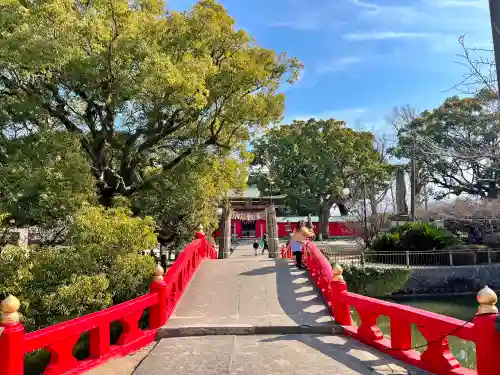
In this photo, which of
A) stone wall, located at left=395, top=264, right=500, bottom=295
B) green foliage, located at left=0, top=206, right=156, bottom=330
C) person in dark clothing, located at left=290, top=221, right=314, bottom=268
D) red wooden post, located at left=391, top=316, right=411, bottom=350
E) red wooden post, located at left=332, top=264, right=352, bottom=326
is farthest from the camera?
stone wall, located at left=395, top=264, right=500, bottom=295

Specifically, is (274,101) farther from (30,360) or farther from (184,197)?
(30,360)

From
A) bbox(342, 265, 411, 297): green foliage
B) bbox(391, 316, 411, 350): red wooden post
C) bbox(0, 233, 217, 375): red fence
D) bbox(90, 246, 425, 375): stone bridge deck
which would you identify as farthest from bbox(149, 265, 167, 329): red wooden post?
bbox(342, 265, 411, 297): green foliage

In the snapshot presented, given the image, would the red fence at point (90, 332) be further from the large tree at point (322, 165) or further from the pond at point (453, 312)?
the large tree at point (322, 165)

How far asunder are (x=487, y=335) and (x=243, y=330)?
12.2 ft

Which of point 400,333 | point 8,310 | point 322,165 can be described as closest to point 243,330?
point 400,333

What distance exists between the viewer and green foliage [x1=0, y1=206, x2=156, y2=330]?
7766 mm

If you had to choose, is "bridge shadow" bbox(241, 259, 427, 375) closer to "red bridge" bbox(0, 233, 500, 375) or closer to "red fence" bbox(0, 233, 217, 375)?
"red bridge" bbox(0, 233, 500, 375)

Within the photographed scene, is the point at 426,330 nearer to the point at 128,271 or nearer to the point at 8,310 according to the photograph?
the point at 8,310

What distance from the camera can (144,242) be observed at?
8484 mm

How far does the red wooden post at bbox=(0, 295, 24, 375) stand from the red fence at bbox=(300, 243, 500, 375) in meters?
4.36

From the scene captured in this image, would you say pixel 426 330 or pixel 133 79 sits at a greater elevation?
pixel 133 79

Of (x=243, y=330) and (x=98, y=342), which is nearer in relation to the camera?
(x=98, y=342)

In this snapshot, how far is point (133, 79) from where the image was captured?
952 cm

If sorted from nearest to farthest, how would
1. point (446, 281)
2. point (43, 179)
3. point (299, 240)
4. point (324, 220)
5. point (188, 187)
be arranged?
point (43, 179), point (299, 240), point (188, 187), point (446, 281), point (324, 220)
